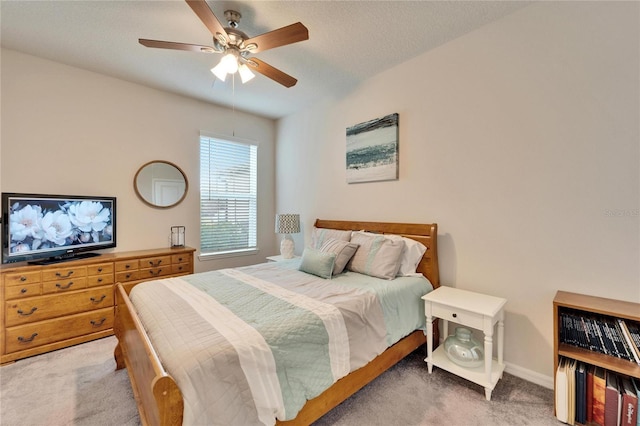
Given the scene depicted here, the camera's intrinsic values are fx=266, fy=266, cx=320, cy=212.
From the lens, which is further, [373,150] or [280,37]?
[373,150]

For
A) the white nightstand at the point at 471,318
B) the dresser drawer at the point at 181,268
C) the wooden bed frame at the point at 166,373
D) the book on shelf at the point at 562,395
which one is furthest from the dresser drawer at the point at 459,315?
the dresser drawer at the point at 181,268

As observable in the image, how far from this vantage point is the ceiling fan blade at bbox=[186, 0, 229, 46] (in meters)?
1.47

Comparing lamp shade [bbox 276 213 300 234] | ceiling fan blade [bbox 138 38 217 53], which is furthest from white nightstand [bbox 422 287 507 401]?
ceiling fan blade [bbox 138 38 217 53]

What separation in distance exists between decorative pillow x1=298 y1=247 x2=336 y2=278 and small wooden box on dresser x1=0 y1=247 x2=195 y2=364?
5.94 feet

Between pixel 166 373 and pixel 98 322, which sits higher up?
pixel 166 373

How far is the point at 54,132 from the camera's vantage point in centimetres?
275

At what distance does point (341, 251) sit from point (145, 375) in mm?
1682

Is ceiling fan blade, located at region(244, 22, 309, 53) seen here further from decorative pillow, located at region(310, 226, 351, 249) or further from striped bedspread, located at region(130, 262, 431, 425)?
decorative pillow, located at region(310, 226, 351, 249)

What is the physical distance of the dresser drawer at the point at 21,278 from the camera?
2234 mm

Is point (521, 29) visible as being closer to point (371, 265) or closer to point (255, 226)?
point (371, 265)

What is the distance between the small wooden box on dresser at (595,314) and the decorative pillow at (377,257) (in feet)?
3.58

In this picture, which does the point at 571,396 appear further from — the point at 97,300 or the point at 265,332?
the point at 97,300

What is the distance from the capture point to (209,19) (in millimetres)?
1629

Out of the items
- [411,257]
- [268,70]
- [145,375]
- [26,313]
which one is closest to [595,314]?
[411,257]
